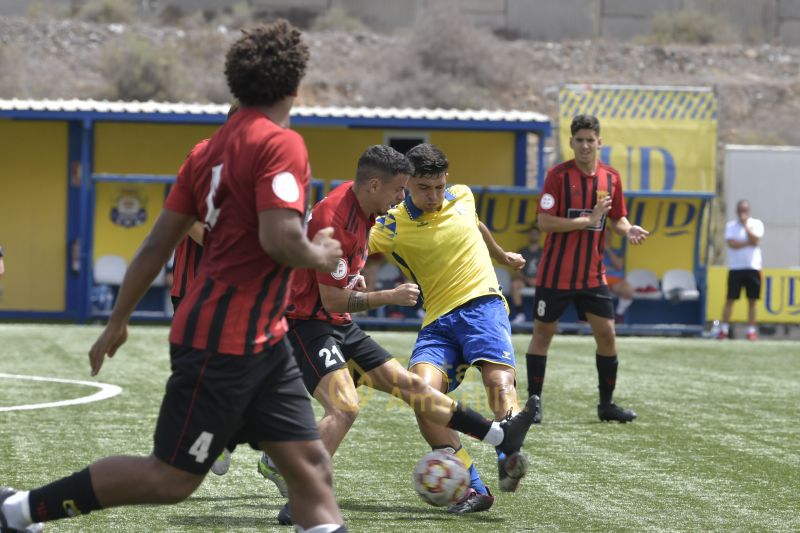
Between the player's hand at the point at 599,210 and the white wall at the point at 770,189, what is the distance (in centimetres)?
1618

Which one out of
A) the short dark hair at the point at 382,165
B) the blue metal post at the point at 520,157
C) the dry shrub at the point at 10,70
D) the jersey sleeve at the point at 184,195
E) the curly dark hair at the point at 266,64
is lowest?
the jersey sleeve at the point at 184,195

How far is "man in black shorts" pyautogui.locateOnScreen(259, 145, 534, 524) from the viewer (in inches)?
238

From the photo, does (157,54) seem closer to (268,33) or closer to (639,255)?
(639,255)

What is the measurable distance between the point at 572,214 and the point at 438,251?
10.5 feet

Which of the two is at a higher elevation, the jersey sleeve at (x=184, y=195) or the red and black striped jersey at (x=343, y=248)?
the jersey sleeve at (x=184, y=195)

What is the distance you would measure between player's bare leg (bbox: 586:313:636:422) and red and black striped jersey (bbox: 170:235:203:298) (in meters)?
3.82

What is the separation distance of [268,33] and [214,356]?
1.10m

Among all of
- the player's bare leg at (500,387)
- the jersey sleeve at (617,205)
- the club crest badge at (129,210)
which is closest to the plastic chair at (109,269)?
the club crest badge at (129,210)

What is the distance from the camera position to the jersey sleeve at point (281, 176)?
4.23 m

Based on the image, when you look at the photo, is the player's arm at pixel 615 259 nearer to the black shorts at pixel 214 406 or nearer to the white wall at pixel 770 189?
the white wall at pixel 770 189

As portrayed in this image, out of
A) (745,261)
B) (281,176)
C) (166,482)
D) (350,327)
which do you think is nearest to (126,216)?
(745,261)

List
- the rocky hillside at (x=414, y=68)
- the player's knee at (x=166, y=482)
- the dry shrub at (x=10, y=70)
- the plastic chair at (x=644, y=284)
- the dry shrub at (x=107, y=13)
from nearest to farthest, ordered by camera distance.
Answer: the player's knee at (x=166, y=482)
the plastic chair at (x=644, y=284)
the dry shrub at (x=10, y=70)
the rocky hillside at (x=414, y=68)
the dry shrub at (x=107, y=13)

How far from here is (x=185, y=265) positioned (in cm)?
684

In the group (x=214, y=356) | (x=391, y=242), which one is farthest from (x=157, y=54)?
(x=214, y=356)
